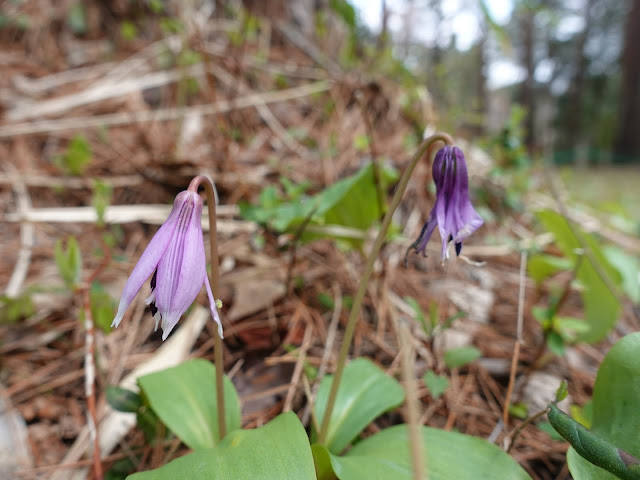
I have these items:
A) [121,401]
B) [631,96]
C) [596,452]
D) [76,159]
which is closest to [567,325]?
[596,452]

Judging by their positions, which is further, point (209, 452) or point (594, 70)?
point (594, 70)

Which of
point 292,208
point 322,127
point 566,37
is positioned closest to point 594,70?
point 566,37

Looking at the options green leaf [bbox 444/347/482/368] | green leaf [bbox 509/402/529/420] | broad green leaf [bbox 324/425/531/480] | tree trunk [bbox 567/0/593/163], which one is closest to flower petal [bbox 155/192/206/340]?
broad green leaf [bbox 324/425/531/480]

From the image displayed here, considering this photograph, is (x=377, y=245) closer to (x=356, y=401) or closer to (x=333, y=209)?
(x=356, y=401)

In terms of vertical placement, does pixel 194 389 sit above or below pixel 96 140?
below

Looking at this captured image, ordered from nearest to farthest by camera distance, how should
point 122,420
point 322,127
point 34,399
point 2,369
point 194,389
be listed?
point 194,389 < point 122,420 < point 34,399 < point 2,369 < point 322,127

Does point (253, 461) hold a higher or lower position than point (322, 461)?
higher

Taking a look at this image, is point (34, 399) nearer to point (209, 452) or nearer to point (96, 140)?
point (209, 452)
